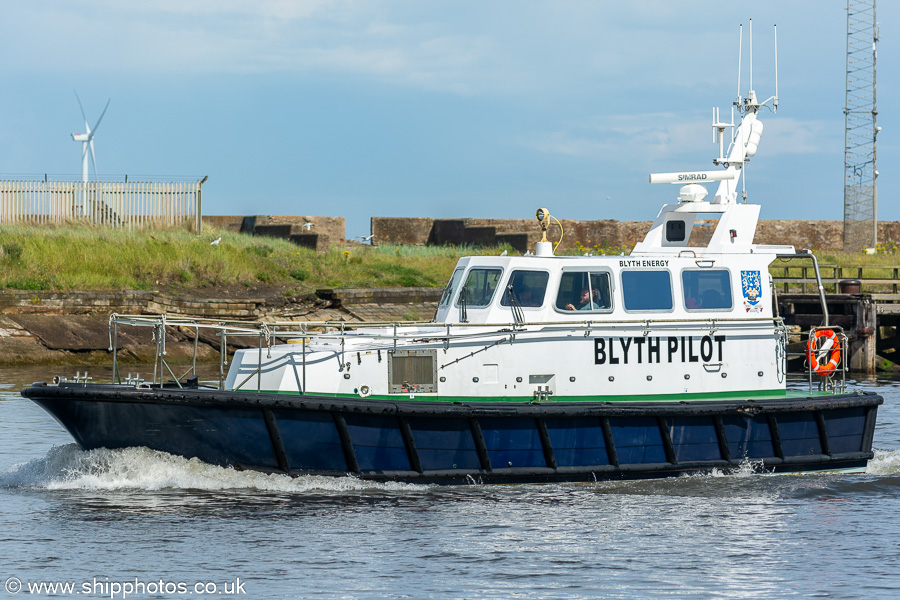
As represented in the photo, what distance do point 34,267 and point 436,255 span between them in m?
11.8

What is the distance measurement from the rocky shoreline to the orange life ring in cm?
1184

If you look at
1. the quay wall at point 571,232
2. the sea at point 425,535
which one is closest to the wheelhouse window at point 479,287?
the sea at point 425,535

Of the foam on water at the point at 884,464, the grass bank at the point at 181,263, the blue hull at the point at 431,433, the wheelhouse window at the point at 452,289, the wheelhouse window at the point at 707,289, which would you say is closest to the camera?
the blue hull at the point at 431,433

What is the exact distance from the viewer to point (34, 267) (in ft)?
78.9

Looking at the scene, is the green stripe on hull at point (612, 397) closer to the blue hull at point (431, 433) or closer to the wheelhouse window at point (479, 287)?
the blue hull at point (431, 433)

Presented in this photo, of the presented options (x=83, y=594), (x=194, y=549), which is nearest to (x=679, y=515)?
(x=194, y=549)

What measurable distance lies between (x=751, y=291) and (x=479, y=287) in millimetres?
3159

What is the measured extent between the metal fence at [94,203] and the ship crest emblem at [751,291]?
19802mm

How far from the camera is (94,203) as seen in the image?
94.5ft

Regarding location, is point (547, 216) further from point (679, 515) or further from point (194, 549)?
point (194, 549)

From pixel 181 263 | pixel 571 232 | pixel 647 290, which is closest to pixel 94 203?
pixel 181 263

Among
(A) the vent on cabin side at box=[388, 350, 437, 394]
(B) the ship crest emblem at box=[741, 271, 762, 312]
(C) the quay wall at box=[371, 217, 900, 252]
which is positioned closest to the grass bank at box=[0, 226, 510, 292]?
(C) the quay wall at box=[371, 217, 900, 252]

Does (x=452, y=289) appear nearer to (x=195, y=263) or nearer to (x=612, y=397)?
(x=612, y=397)

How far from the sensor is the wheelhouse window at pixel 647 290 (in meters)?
12.0
